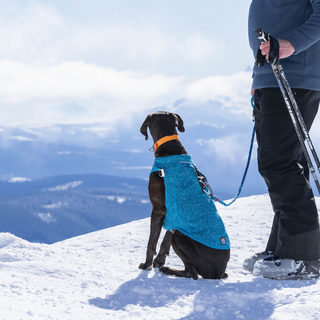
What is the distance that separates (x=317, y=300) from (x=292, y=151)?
955 mm

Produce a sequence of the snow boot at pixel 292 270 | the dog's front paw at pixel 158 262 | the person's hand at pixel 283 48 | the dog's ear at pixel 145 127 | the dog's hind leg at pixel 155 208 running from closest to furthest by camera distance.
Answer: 1. the person's hand at pixel 283 48
2. the snow boot at pixel 292 270
3. the dog's hind leg at pixel 155 208
4. the dog's front paw at pixel 158 262
5. the dog's ear at pixel 145 127

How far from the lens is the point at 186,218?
88.1 inches

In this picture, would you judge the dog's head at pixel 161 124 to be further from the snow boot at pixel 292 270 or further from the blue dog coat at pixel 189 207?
the snow boot at pixel 292 270

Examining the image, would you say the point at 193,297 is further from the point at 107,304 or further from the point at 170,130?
the point at 170,130

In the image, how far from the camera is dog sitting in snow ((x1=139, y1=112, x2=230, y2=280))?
2.22 metres

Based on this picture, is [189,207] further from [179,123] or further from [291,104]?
[291,104]

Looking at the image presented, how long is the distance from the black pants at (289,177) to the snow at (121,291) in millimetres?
250

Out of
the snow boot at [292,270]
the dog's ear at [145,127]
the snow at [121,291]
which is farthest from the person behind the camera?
the dog's ear at [145,127]

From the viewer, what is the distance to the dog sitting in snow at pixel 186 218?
7.30 feet

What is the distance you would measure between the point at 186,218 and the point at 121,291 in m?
0.64

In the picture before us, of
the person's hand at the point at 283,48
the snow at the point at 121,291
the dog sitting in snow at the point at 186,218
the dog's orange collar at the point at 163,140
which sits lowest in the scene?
the snow at the point at 121,291

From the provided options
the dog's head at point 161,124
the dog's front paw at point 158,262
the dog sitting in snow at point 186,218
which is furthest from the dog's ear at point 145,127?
the dog's front paw at point 158,262

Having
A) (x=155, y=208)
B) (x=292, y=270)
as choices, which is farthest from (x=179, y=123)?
(x=292, y=270)

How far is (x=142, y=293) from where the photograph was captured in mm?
1957
